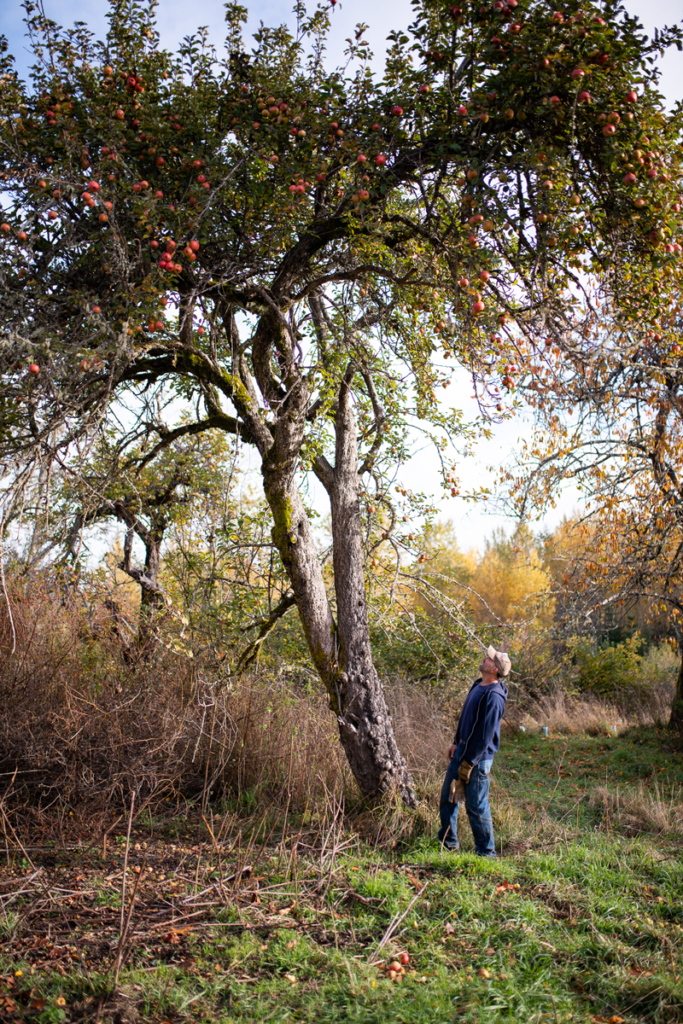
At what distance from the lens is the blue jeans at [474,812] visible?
529 cm

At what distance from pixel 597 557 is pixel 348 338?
6540 millimetres

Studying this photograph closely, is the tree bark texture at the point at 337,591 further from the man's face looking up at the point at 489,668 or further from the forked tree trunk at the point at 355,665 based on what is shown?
the man's face looking up at the point at 489,668

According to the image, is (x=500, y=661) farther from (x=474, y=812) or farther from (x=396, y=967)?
(x=396, y=967)

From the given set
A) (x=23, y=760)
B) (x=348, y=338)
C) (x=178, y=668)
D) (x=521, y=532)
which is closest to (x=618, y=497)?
(x=521, y=532)

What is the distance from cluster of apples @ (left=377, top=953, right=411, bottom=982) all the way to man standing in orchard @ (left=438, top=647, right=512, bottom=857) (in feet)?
5.91

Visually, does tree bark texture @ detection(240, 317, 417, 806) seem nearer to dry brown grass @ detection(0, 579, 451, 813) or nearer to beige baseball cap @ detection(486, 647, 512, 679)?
dry brown grass @ detection(0, 579, 451, 813)

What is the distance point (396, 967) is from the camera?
137 inches

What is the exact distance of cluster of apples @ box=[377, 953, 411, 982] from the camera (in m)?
3.43

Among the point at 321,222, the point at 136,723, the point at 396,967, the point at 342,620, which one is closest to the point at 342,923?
the point at 396,967

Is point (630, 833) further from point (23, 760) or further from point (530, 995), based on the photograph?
point (23, 760)

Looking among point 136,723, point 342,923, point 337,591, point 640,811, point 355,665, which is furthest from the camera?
point 640,811

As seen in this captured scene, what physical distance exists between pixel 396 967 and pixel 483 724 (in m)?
Result: 2.10

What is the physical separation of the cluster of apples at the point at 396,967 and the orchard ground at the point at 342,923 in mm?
18

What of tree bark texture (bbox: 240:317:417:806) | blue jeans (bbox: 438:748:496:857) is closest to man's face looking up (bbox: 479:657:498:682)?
blue jeans (bbox: 438:748:496:857)
